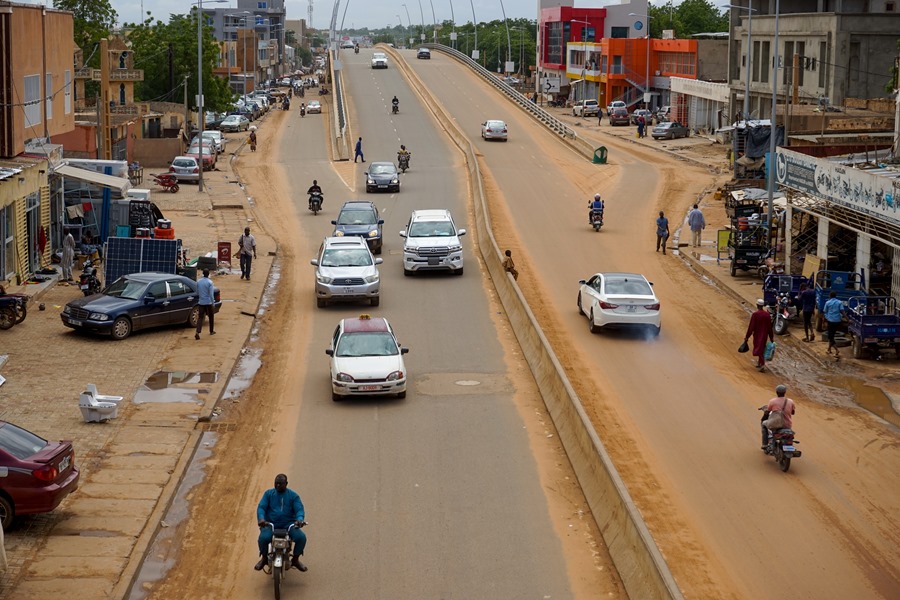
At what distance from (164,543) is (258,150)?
60.3 metres

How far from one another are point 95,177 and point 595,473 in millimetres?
26389

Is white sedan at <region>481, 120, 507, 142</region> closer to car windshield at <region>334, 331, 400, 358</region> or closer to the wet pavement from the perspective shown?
the wet pavement

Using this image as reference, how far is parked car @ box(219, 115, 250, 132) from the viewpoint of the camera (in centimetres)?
8725

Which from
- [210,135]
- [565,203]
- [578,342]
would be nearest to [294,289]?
[578,342]

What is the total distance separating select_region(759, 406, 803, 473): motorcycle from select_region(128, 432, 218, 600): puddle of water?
9.20 meters

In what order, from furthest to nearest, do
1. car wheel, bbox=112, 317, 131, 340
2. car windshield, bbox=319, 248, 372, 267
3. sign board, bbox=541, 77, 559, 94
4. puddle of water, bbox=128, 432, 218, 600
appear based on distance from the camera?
sign board, bbox=541, 77, 559, 94 < car windshield, bbox=319, 248, 372, 267 < car wheel, bbox=112, 317, 131, 340 < puddle of water, bbox=128, 432, 218, 600

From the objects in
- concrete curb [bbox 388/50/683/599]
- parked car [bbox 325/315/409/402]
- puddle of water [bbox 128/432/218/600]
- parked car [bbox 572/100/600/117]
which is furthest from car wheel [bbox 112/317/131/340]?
parked car [bbox 572/100/600/117]

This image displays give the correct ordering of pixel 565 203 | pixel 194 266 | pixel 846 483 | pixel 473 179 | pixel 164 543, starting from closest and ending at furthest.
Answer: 1. pixel 164 543
2. pixel 846 483
3. pixel 194 266
4. pixel 565 203
5. pixel 473 179

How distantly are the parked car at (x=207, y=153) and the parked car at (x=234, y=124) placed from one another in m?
15.9

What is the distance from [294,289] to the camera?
3672cm

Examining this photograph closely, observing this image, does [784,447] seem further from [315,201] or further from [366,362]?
[315,201]

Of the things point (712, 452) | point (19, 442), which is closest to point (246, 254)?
point (712, 452)

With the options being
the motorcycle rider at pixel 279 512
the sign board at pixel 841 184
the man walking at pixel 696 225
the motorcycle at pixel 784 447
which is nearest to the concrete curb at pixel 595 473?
the motorcycle at pixel 784 447

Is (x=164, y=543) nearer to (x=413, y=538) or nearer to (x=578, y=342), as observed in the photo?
(x=413, y=538)
